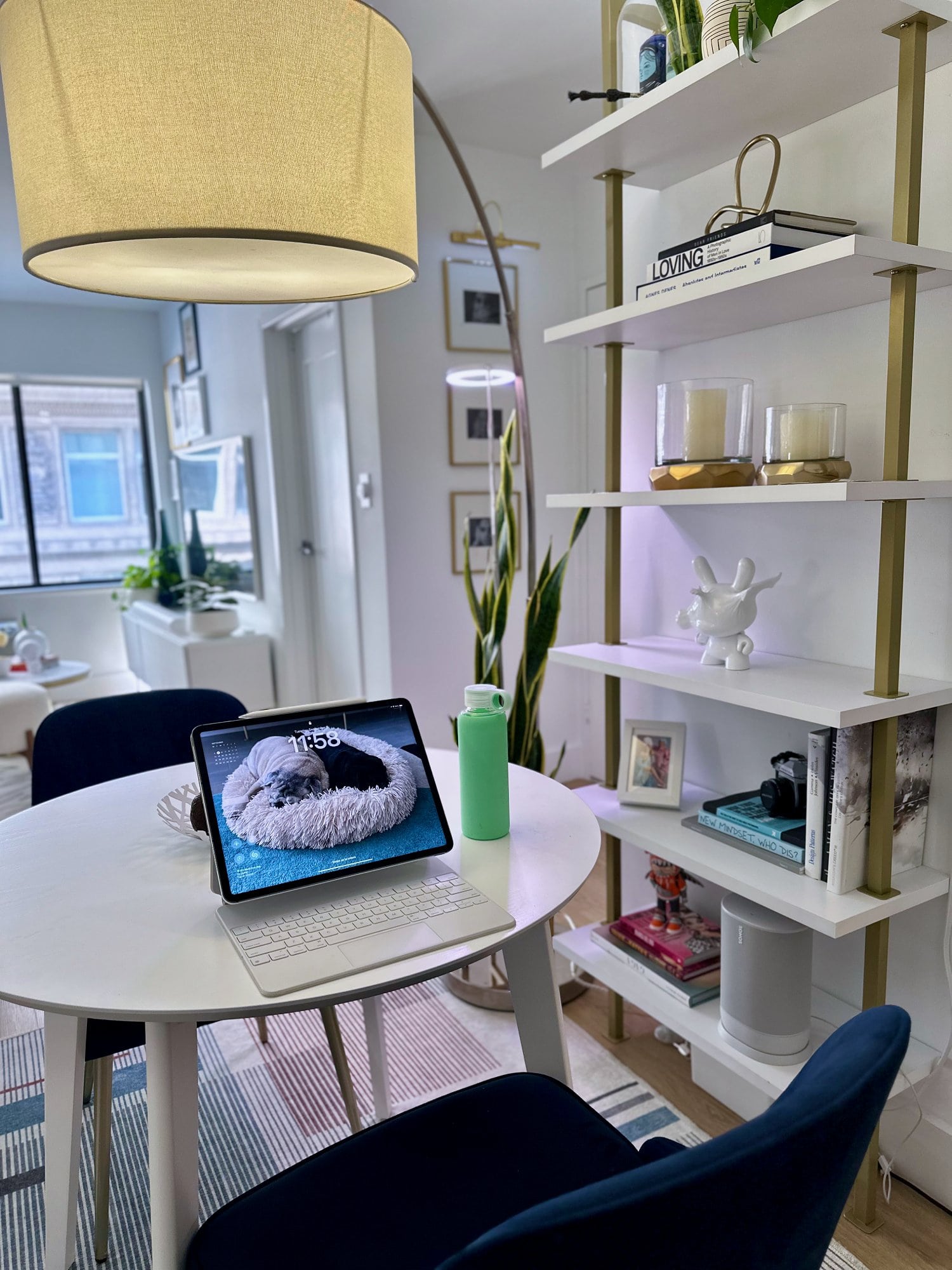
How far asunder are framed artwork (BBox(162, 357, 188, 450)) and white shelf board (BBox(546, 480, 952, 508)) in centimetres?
451

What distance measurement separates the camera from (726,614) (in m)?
1.60

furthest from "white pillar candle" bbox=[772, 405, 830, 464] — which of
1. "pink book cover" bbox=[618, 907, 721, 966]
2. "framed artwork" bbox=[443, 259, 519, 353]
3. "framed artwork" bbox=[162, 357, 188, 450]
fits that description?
"framed artwork" bbox=[162, 357, 188, 450]

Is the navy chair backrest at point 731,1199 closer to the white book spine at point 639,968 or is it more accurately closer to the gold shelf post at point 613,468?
the white book spine at point 639,968

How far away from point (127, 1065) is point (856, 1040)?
6.00 ft

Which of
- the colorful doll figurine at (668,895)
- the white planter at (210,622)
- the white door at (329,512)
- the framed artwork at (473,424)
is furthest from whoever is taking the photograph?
the white planter at (210,622)

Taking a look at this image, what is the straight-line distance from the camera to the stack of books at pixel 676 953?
1665mm

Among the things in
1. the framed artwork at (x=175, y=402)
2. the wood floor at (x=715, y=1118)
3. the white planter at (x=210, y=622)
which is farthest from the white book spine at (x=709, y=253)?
the framed artwork at (x=175, y=402)

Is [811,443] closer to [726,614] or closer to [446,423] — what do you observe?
[726,614]

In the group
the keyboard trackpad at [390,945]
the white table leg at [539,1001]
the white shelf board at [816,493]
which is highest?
the white shelf board at [816,493]

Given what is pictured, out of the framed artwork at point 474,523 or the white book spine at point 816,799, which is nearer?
the white book spine at point 816,799

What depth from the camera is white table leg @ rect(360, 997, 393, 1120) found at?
5.21 feet

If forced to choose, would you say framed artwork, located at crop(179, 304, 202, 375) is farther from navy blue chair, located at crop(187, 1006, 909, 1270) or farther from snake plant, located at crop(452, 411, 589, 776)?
navy blue chair, located at crop(187, 1006, 909, 1270)

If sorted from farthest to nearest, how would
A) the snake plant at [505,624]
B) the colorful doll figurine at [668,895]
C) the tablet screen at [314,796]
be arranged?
1. the snake plant at [505,624]
2. the colorful doll figurine at [668,895]
3. the tablet screen at [314,796]

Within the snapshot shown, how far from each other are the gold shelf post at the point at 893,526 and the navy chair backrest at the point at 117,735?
115 cm
